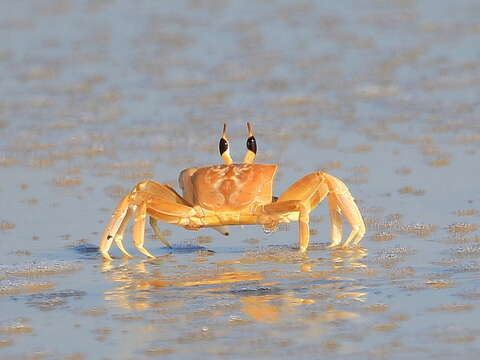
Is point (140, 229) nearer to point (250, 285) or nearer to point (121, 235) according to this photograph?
point (121, 235)

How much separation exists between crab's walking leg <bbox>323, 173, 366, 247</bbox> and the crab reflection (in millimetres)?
181

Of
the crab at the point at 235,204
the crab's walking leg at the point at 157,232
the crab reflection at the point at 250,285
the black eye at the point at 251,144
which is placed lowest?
the crab reflection at the point at 250,285

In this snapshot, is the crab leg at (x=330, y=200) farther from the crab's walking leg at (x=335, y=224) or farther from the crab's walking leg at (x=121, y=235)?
the crab's walking leg at (x=121, y=235)

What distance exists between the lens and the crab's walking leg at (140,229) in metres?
10.2

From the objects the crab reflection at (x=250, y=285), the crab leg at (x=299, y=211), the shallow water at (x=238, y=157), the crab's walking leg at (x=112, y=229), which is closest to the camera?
the shallow water at (x=238, y=157)

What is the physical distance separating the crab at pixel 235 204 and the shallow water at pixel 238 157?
23 cm

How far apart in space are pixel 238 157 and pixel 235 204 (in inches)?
162

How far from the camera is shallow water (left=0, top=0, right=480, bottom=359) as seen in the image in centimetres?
795

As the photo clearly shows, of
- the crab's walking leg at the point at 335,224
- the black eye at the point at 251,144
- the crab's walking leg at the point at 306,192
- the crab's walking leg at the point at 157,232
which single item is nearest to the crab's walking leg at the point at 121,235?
the crab's walking leg at the point at 157,232

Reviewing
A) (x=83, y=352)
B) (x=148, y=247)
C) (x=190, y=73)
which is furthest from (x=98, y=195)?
(x=190, y=73)

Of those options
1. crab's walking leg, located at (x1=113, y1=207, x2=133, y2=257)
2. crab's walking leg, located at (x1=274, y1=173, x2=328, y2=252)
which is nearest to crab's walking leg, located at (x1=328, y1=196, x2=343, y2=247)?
crab's walking leg, located at (x1=274, y1=173, x2=328, y2=252)

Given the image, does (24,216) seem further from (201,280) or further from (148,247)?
(201,280)

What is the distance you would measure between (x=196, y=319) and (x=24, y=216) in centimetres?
407

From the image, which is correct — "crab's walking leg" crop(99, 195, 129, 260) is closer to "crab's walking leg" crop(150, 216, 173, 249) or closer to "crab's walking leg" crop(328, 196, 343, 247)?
"crab's walking leg" crop(150, 216, 173, 249)
